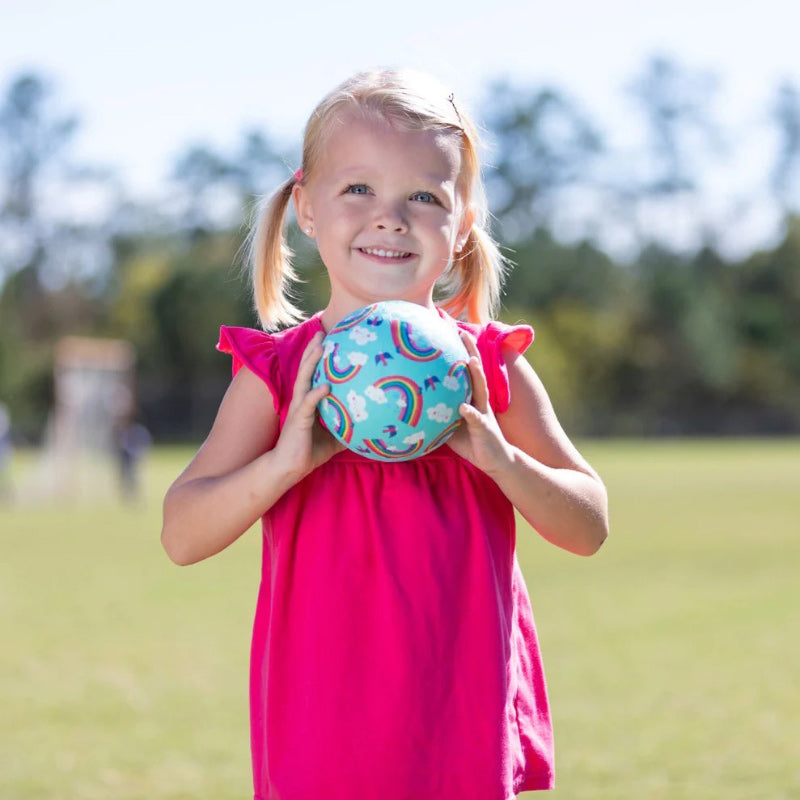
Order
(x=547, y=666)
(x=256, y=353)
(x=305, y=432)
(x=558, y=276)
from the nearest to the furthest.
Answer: (x=305, y=432)
(x=256, y=353)
(x=547, y=666)
(x=558, y=276)

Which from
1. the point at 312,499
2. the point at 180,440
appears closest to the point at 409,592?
the point at 312,499

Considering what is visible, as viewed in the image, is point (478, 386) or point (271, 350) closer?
point (478, 386)

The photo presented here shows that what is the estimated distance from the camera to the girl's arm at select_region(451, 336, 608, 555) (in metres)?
2.75

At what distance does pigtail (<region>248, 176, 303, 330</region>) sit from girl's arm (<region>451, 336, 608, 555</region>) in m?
0.53

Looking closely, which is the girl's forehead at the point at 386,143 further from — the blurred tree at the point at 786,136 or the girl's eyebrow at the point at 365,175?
the blurred tree at the point at 786,136

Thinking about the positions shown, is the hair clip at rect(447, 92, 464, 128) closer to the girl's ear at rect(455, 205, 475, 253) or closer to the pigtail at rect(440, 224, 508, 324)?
the girl's ear at rect(455, 205, 475, 253)

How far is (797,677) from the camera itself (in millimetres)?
8320

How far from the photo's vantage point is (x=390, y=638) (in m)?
2.78

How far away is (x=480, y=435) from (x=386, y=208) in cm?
51

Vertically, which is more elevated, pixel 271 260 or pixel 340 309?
pixel 271 260

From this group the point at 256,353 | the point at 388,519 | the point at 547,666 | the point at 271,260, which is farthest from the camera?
the point at 547,666

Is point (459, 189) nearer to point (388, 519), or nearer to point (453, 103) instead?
point (453, 103)

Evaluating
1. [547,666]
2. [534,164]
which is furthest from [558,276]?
[547,666]

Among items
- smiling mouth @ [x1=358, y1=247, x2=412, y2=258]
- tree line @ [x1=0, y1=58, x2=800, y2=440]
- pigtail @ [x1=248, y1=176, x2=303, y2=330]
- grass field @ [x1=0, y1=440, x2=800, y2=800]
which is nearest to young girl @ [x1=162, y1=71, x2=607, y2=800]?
smiling mouth @ [x1=358, y1=247, x2=412, y2=258]
